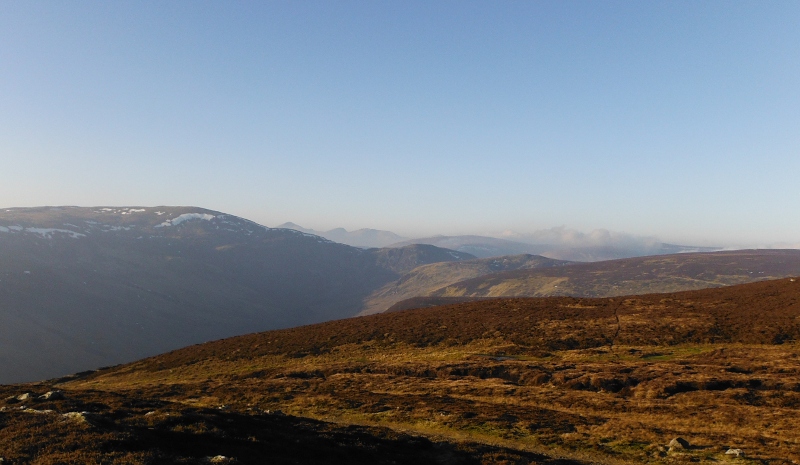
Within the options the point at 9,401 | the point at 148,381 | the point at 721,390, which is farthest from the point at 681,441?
the point at 148,381

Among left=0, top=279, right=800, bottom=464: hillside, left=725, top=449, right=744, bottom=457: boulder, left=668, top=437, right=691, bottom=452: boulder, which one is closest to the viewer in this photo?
left=0, top=279, right=800, bottom=464: hillside

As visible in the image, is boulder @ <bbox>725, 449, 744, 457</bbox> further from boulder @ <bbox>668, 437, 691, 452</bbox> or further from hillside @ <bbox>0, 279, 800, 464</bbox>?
boulder @ <bbox>668, 437, 691, 452</bbox>

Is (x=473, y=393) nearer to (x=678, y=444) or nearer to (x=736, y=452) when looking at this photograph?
(x=678, y=444)

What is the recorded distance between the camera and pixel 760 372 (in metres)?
35.1

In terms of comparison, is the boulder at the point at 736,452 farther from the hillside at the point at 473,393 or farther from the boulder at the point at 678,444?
the boulder at the point at 678,444

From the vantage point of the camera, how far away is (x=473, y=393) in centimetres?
3688

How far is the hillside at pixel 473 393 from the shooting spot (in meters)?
19.9

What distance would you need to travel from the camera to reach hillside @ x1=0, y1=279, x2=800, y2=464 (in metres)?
19.9

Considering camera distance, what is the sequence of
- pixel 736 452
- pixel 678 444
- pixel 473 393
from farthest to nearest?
pixel 473 393
pixel 678 444
pixel 736 452

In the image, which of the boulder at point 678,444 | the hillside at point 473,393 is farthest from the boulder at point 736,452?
the boulder at point 678,444

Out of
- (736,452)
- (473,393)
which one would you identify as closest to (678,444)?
(736,452)

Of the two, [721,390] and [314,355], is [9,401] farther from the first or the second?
[721,390]

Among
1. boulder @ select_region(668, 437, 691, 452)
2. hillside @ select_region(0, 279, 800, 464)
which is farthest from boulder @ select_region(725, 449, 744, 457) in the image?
boulder @ select_region(668, 437, 691, 452)

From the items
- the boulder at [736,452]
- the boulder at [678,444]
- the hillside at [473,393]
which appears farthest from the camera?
the boulder at [678,444]
